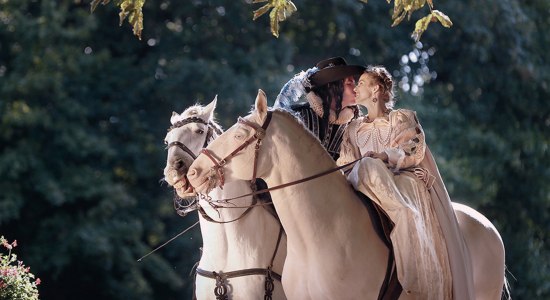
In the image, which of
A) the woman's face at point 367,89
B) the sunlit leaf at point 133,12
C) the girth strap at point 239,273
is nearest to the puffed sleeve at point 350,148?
the woman's face at point 367,89

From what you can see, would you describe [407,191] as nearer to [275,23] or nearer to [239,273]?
[239,273]

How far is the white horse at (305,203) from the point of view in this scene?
7473 millimetres

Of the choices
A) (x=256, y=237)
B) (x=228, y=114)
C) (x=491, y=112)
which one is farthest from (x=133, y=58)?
(x=256, y=237)

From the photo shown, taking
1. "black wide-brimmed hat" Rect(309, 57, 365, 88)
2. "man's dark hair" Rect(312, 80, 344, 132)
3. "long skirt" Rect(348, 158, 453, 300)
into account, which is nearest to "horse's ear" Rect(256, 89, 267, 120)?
"long skirt" Rect(348, 158, 453, 300)

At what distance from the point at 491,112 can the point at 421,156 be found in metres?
13.6

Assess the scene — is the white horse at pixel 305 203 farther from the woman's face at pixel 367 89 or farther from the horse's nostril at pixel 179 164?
the horse's nostril at pixel 179 164

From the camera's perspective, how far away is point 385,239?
797cm

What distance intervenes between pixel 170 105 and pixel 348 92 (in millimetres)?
9242

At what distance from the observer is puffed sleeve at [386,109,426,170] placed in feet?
26.6

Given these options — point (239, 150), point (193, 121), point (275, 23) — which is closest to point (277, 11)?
point (275, 23)

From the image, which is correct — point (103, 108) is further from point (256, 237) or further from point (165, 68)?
point (256, 237)

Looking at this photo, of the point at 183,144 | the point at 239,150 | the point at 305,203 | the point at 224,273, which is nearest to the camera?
the point at 239,150

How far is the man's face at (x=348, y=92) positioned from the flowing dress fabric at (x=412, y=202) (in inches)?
34.0

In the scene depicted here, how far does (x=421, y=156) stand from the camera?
8141 millimetres
